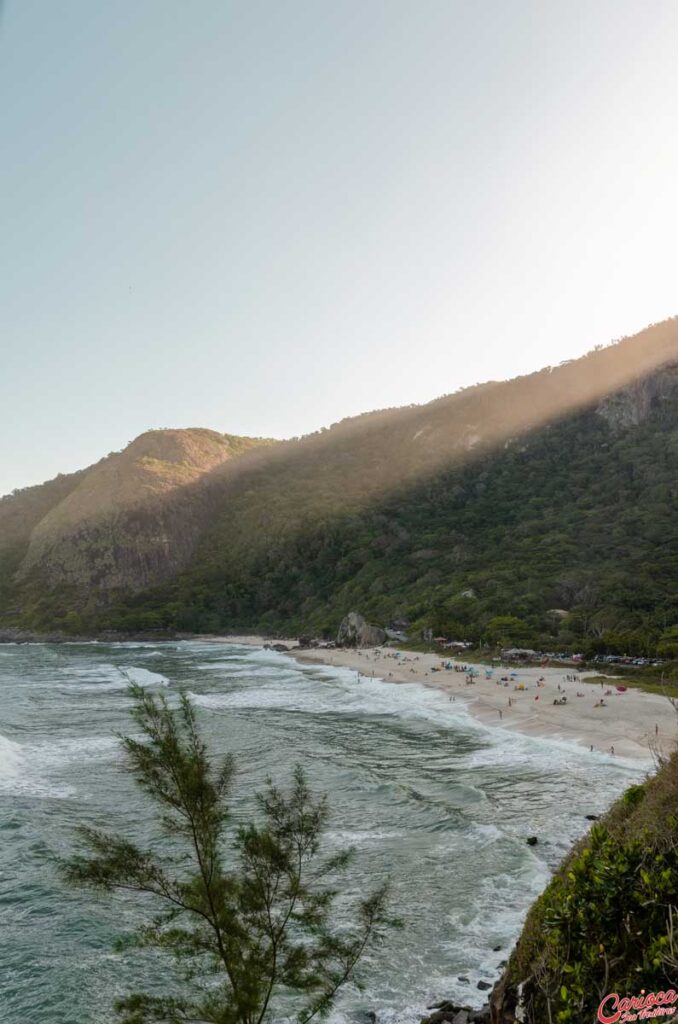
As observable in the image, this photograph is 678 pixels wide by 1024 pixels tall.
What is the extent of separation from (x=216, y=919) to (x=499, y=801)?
735 inches

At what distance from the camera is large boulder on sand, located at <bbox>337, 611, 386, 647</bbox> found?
89.4 m

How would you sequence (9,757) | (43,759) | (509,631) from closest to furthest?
(9,757), (43,759), (509,631)

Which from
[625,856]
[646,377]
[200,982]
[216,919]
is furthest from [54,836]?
[646,377]

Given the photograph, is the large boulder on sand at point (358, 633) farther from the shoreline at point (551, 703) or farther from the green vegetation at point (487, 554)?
the shoreline at point (551, 703)

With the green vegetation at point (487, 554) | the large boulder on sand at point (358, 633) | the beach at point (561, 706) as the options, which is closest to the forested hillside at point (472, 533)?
the green vegetation at point (487, 554)

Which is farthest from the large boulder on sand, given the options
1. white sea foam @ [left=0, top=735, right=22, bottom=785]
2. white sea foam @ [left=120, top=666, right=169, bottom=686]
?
white sea foam @ [left=0, top=735, right=22, bottom=785]

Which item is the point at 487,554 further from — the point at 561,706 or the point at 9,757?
the point at 9,757

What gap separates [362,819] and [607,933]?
57.0ft

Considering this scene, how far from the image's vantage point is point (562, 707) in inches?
1610

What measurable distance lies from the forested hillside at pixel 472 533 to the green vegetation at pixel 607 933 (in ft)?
169

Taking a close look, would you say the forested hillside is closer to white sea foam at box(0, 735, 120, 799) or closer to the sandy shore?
the sandy shore

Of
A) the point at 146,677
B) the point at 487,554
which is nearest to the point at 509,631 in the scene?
the point at 487,554

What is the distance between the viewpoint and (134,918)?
16531 mm

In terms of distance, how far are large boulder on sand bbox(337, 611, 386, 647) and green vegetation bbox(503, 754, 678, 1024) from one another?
8135 cm
